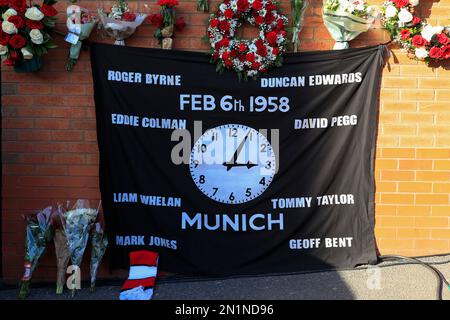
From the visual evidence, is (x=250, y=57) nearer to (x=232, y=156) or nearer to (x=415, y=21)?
(x=232, y=156)

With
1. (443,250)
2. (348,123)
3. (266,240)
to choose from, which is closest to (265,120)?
(348,123)

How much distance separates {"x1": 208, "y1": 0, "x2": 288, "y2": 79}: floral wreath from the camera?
4363 millimetres

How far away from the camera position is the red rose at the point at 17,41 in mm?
4176

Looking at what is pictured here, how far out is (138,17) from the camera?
4387 millimetres

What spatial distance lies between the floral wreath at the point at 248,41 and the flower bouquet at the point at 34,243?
1922 mm

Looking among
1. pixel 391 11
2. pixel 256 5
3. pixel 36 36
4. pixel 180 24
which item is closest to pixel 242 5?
pixel 256 5

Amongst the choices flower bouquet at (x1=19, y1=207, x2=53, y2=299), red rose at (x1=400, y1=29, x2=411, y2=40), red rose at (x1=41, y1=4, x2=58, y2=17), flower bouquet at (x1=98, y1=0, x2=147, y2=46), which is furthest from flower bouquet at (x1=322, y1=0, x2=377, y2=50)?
flower bouquet at (x1=19, y1=207, x2=53, y2=299)

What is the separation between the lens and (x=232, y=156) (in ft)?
14.8

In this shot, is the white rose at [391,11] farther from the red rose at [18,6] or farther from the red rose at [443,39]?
the red rose at [18,6]

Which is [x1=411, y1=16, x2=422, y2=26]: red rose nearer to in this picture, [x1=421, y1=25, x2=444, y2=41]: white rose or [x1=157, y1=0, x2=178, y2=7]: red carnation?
[x1=421, y1=25, x2=444, y2=41]: white rose

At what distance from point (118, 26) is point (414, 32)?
2.47 meters

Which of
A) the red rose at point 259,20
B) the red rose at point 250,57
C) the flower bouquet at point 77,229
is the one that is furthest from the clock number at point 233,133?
the flower bouquet at point 77,229

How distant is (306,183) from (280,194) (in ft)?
0.79

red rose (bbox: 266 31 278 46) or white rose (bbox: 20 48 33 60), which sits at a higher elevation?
red rose (bbox: 266 31 278 46)
